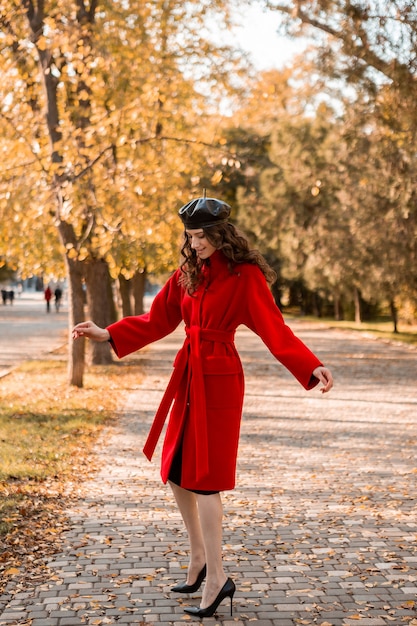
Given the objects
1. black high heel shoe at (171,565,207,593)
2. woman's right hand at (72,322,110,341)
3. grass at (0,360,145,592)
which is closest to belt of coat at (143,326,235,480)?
woman's right hand at (72,322,110,341)

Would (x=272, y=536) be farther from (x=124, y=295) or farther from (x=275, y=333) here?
(x=124, y=295)

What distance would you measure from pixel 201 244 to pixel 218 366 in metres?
0.61

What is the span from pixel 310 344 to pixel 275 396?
1360 centimetres

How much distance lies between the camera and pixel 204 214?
4.72 m

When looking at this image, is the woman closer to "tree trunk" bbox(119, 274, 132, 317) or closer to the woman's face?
the woman's face

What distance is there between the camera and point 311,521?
6.76 m

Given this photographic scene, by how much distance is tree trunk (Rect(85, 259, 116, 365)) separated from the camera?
19.7m

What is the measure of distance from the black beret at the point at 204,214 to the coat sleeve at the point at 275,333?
295mm

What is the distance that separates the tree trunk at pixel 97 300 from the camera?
19.7 m

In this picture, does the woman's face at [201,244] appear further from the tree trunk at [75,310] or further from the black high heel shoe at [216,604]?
the tree trunk at [75,310]

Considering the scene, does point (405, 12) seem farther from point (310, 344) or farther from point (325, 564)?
point (310, 344)

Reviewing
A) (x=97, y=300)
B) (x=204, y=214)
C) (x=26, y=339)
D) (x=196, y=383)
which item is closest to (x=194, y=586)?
(x=196, y=383)

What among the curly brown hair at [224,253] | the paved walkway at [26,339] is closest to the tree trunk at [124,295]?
the paved walkway at [26,339]

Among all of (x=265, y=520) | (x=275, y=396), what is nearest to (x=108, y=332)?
(x=265, y=520)
